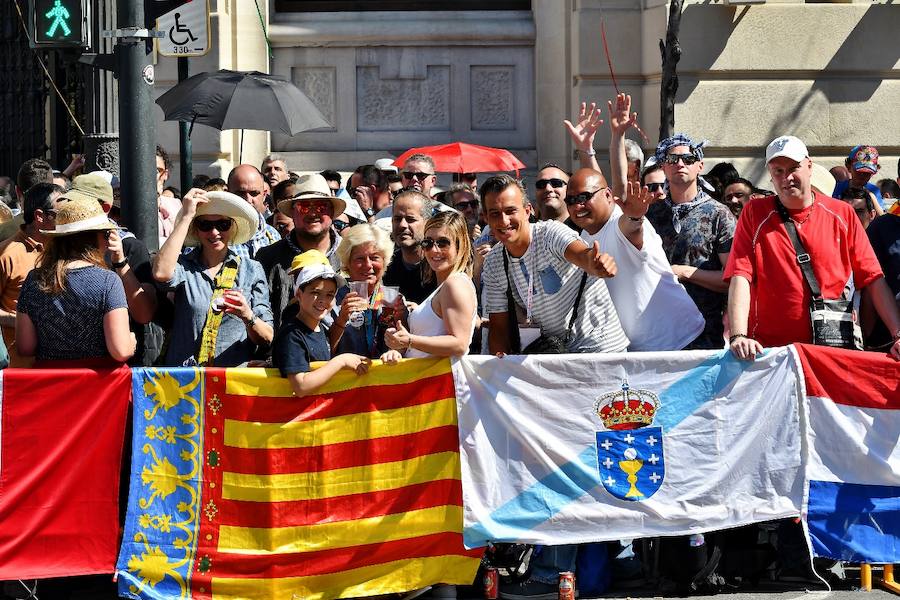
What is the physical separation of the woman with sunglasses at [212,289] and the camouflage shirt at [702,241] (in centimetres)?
242

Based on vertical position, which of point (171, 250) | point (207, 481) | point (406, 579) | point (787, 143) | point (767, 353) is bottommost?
point (406, 579)

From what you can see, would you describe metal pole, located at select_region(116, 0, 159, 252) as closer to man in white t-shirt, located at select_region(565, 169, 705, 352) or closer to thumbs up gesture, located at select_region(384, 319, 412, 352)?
thumbs up gesture, located at select_region(384, 319, 412, 352)

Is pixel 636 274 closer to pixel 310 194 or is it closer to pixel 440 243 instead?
pixel 440 243

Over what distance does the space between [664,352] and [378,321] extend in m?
1.51

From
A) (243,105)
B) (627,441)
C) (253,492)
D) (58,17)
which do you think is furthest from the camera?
(243,105)

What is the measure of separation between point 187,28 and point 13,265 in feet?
9.12

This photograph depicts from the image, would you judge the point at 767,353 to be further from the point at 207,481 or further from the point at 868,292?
the point at 207,481

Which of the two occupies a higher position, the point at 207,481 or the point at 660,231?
the point at 660,231

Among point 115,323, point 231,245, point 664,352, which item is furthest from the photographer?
point 231,245

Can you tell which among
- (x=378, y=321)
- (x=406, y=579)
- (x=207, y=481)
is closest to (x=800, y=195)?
(x=378, y=321)

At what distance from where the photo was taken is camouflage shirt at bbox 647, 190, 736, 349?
796 cm

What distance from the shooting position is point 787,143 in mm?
7305

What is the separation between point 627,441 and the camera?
709cm

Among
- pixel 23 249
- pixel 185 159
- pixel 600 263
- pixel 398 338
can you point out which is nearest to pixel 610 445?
pixel 600 263
